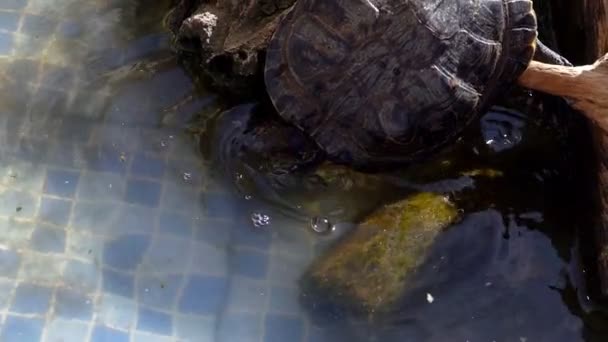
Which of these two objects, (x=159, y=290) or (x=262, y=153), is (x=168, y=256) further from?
(x=262, y=153)

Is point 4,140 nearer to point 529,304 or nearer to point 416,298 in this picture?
point 416,298

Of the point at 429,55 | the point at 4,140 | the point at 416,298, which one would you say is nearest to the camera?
the point at 429,55

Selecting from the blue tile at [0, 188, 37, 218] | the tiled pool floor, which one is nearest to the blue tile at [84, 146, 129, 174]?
the tiled pool floor

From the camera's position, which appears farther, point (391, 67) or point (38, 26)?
point (38, 26)

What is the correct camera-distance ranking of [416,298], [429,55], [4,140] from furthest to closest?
1. [4,140]
2. [416,298]
3. [429,55]

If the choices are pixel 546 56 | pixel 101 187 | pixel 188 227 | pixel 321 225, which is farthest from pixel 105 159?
pixel 546 56

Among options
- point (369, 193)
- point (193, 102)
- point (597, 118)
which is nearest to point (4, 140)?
point (193, 102)
